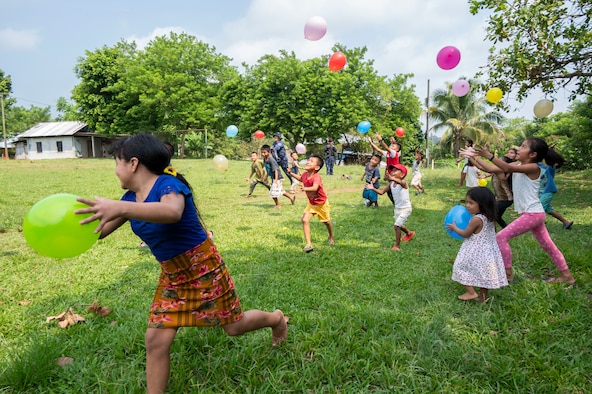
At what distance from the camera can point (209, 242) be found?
230 centimetres

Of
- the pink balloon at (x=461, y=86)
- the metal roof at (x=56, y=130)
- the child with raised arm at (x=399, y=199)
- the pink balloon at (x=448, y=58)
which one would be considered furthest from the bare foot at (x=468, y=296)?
the metal roof at (x=56, y=130)

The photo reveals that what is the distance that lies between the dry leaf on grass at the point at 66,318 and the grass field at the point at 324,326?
3.4 inches

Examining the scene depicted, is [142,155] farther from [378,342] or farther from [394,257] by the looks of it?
[394,257]

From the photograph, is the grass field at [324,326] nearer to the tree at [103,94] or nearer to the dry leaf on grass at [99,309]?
the dry leaf on grass at [99,309]

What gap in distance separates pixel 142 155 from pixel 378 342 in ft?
7.19

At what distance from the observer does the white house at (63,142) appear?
41375 millimetres

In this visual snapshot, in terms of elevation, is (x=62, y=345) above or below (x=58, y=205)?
below

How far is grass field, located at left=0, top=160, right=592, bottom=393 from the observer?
247 centimetres

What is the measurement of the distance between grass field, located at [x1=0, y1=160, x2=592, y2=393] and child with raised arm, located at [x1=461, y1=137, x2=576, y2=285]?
279 millimetres

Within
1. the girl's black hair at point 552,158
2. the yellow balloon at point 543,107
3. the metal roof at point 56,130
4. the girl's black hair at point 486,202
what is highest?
the metal roof at point 56,130

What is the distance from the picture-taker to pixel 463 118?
3528 cm

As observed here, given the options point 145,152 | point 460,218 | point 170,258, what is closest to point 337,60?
point 460,218

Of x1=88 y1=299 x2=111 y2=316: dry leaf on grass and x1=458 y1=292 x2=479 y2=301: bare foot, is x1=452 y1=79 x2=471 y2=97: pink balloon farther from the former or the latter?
x1=88 y1=299 x2=111 y2=316: dry leaf on grass

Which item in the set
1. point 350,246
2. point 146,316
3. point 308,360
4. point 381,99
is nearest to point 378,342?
point 308,360
